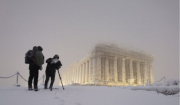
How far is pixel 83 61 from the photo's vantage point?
42062 millimetres

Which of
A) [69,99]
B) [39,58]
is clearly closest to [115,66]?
[39,58]

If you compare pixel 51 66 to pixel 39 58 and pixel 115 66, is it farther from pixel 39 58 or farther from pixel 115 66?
pixel 115 66

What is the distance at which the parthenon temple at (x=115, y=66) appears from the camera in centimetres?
3304

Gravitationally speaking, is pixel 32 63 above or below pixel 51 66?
above

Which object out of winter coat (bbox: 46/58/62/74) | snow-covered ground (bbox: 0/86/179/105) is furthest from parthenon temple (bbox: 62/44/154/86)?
snow-covered ground (bbox: 0/86/179/105)

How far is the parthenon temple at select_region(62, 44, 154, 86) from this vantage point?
33.0 metres

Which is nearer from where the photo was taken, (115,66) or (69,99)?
(69,99)

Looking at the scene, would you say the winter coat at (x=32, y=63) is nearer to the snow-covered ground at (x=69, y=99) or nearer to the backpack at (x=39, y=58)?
the backpack at (x=39, y=58)

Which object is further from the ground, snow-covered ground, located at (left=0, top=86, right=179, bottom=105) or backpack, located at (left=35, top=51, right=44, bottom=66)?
backpack, located at (left=35, top=51, right=44, bottom=66)

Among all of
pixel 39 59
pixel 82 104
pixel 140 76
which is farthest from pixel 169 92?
pixel 140 76

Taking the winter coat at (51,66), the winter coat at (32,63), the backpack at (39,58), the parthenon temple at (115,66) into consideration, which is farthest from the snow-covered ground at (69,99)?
the parthenon temple at (115,66)

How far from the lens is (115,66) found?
35.1 meters

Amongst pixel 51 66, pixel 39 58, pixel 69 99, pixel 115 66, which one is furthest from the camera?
pixel 115 66

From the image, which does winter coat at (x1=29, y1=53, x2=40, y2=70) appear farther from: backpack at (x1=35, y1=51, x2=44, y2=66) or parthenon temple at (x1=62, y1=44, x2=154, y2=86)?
parthenon temple at (x1=62, y1=44, x2=154, y2=86)
